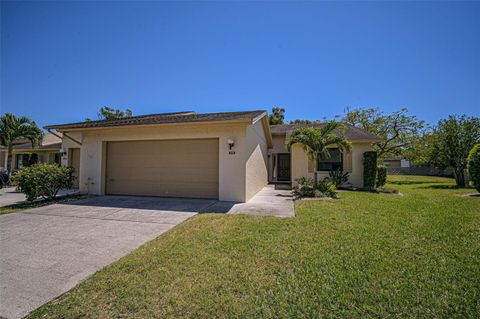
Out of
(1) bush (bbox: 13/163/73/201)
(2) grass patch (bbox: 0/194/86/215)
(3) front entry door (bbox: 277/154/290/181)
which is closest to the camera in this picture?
(2) grass patch (bbox: 0/194/86/215)

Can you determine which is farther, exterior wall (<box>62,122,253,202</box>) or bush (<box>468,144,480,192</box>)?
bush (<box>468,144,480,192</box>)

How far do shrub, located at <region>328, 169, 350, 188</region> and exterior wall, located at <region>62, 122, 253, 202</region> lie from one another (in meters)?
5.79

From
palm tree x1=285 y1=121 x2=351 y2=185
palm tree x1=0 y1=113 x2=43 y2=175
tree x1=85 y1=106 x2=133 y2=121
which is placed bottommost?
palm tree x1=285 y1=121 x2=351 y2=185

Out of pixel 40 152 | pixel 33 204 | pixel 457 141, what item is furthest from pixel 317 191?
pixel 40 152

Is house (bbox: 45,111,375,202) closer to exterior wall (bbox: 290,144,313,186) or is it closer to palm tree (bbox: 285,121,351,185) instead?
palm tree (bbox: 285,121,351,185)

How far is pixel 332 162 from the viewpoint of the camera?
42.0 feet

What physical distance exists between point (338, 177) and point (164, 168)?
31.9ft

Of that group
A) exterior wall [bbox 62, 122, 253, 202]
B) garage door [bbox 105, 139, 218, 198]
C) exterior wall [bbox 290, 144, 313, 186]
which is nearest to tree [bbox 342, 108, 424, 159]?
exterior wall [bbox 290, 144, 313, 186]

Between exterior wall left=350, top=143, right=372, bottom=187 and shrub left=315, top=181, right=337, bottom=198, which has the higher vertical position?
exterior wall left=350, top=143, right=372, bottom=187

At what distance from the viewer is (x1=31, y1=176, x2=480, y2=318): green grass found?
221 cm

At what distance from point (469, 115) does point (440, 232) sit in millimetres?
16781

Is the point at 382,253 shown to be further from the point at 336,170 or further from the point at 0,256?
the point at 336,170

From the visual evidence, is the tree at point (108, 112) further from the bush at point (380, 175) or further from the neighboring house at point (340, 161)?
the bush at point (380, 175)

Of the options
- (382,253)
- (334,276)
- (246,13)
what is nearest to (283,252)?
(334,276)
